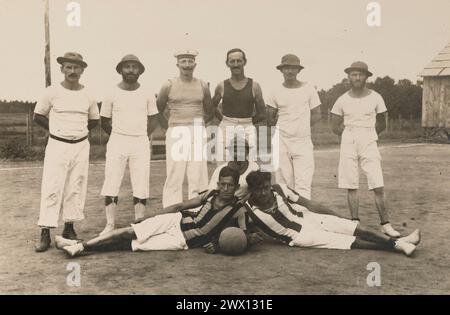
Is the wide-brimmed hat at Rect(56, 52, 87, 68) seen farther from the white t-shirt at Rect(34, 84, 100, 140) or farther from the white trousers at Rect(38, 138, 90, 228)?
the white trousers at Rect(38, 138, 90, 228)

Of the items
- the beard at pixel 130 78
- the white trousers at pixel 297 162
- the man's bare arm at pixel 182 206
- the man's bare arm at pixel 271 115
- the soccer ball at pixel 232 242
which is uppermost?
the beard at pixel 130 78

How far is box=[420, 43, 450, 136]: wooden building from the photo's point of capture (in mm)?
22188

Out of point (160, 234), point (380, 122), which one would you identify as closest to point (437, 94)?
point (380, 122)

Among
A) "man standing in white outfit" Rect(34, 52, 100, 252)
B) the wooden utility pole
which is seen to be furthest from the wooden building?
"man standing in white outfit" Rect(34, 52, 100, 252)

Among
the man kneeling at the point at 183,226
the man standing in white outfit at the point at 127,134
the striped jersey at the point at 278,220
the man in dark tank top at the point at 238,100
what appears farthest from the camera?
the man in dark tank top at the point at 238,100

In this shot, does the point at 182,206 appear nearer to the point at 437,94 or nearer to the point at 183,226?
the point at 183,226

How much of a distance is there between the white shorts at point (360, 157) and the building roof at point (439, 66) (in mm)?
16791

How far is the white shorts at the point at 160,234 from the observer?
5.92m

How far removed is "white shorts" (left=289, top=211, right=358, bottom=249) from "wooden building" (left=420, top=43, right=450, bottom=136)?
56.9 ft

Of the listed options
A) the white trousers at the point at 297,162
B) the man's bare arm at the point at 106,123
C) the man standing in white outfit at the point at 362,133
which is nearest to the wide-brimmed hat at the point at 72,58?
the man's bare arm at the point at 106,123

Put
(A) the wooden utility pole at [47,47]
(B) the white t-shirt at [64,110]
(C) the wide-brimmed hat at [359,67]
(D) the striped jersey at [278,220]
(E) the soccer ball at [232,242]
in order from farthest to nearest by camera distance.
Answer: (A) the wooden utility pole at [47,47]
(C) the wide-brimmed hat at [359,67]
(B) the white t-shirt at [64,110]
(D) the striped jersey at [278,220]
(E) the soccer ball at [232,242]

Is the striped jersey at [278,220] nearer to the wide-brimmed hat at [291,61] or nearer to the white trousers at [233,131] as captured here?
the white trousers at [233,131]
